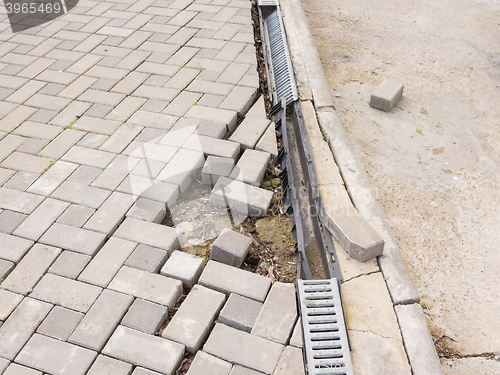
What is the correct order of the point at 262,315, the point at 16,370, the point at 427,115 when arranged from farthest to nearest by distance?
the point at 427,115, the point at 262,315, the point at 16,370

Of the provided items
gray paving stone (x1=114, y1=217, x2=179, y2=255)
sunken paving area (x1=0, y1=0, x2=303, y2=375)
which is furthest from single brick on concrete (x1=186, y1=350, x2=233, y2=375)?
gray paving stone (x1=114, y1=217, x2=179, y2=255)

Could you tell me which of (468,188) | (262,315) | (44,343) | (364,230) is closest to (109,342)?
(44,343)

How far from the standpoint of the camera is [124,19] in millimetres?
5980

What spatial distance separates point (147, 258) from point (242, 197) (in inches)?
36.0

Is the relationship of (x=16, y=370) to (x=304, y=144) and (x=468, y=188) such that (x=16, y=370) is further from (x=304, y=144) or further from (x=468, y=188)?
(x=468, y=188)

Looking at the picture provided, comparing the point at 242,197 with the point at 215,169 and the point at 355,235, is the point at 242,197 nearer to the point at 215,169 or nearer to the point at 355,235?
the point at 215,169

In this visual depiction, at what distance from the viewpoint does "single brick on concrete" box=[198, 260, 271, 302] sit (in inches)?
113

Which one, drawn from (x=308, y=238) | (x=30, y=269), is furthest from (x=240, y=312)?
(x=30, y=269)

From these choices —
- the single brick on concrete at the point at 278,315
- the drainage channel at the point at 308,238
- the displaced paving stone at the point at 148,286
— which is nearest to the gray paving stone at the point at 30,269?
the displaced paving stone at the point at 148,286

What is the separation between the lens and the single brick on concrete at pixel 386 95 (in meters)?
4.66

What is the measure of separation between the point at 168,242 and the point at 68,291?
2.49 feet

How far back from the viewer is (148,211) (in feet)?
11.1

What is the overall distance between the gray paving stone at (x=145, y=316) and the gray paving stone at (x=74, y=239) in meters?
0.62

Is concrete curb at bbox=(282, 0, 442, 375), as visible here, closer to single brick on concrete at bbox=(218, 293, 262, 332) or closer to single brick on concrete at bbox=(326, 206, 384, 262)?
single brick on concrete at bbox=(326, 206, 384, 262)
